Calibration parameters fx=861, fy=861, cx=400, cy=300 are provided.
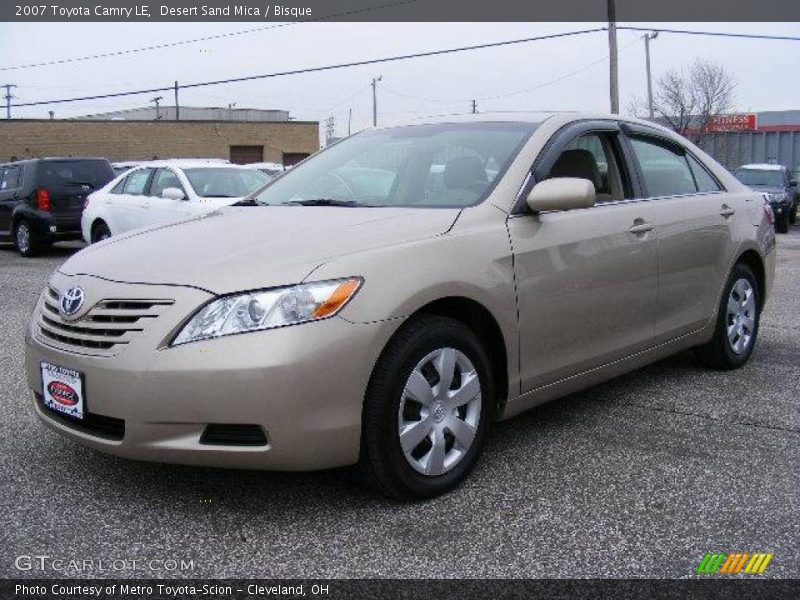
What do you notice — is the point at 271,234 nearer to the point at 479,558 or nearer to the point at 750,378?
the point at 479,558

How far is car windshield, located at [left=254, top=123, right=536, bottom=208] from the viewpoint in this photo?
3.91 metres

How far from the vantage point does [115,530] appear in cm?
306

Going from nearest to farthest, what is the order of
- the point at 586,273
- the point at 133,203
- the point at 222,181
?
the point at 586,273 → the point at 222,181 → the point at 133,203

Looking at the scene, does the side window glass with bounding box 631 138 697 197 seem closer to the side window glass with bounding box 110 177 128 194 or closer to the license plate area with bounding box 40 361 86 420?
the license plate area with bounding box 40 361 86 420

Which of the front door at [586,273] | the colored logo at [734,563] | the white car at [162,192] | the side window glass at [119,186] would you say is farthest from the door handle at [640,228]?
the side window glass at [119,186]

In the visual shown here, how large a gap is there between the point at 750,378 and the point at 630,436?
60.4 inches

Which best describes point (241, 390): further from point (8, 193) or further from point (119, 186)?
point (8, 193)

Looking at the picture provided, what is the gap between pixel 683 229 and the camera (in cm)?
471

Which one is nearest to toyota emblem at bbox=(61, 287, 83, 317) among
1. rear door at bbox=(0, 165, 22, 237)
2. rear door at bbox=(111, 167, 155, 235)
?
rear door at bbox=(111, 167, 155, 235)

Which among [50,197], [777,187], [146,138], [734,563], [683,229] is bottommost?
[734,563]

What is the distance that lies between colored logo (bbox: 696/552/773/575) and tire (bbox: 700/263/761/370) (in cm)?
250

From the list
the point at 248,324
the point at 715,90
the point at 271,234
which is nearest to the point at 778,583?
the point at 248,324

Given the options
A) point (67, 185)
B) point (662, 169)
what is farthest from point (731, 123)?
point (662, 169)

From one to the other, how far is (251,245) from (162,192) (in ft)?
28.0
